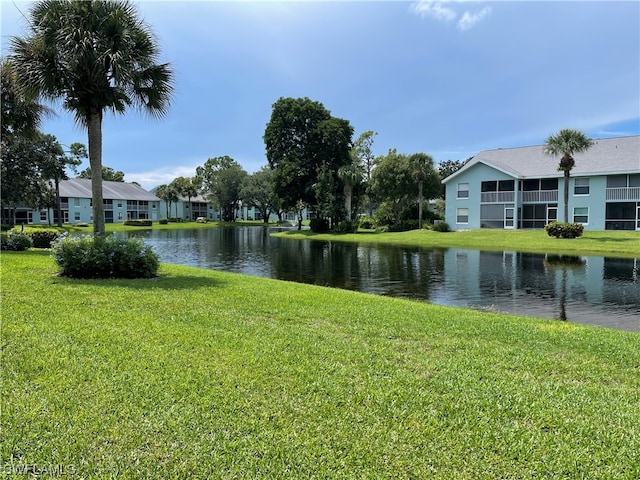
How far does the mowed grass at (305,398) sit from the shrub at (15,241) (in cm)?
1219

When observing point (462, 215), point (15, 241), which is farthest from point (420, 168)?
point (15, 241)

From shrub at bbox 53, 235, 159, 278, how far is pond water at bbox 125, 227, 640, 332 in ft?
21.6

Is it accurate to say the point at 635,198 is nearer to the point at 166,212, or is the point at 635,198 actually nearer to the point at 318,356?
the point at 318,356

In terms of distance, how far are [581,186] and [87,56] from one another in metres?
41.4

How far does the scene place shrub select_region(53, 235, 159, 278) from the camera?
1090 centimetres

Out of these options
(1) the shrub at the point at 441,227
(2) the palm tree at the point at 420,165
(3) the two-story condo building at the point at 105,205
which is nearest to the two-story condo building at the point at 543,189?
(1) the shrub at the point at 441,227

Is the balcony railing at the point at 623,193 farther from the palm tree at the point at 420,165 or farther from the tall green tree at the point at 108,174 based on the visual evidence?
the tall green tree at the point at 108,174

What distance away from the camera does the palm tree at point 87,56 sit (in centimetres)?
1164

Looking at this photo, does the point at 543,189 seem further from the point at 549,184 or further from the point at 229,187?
the point at 229,187

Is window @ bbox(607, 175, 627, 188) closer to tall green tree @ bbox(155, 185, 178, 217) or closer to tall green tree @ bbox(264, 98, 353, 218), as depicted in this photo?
tall green tree @ bbox(264, 98, 353, 218)

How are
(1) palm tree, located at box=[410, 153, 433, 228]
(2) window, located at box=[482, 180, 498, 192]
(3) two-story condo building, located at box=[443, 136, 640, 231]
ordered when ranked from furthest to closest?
(1) palm tree, located at box=[410, 153, 433, 228] → (2) window, located at box=[482, 180, 498, 192] → (3) two-story condo building, located at box=[443, 136, 640, 231]

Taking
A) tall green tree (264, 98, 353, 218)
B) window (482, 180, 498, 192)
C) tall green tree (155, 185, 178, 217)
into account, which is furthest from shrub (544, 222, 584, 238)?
tall green tree (155, 185, 178, 217)

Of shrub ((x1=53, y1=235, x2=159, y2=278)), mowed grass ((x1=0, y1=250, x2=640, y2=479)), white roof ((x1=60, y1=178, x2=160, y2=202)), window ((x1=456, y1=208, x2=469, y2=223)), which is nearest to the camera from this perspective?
mowed grass ((x1=0, y1=250, x2=640, y2=479))

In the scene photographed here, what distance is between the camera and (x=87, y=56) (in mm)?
11602
